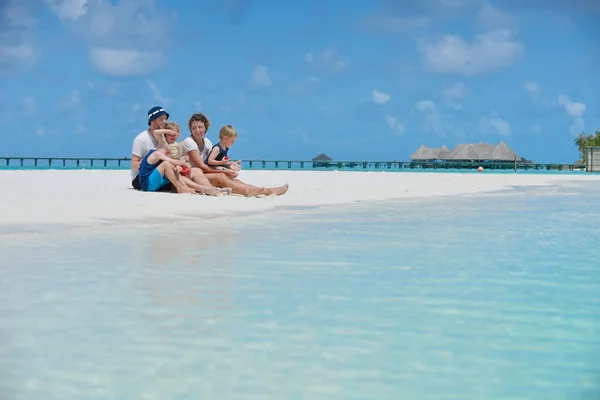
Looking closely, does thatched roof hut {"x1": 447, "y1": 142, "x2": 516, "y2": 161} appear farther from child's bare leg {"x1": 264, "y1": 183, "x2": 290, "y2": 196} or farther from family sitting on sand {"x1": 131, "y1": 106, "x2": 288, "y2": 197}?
family sitting on sand {"x1": 131, "y1": 106, "x2": 288, "y2": 197}

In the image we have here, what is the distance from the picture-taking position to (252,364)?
8.07 feet

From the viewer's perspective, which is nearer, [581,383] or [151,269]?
[581,383]

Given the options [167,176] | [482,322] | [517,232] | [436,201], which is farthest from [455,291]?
[436,201]

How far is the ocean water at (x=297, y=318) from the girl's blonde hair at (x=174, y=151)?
404 cm

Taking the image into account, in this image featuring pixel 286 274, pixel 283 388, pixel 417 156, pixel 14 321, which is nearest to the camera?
pixel 283 388

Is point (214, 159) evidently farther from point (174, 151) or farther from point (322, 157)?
point (322, 157)

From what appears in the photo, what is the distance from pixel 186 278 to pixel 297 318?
1147mm

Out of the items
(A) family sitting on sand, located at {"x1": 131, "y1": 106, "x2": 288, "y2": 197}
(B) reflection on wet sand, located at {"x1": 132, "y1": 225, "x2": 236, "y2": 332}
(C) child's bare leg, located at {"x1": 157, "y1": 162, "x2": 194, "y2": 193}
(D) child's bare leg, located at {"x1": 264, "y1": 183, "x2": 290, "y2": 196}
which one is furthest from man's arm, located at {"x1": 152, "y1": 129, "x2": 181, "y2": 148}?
Answer: (B) reflection on wet sand, located at {"x1": 132, "y1": 225, "x2": 236, "y2": 332}

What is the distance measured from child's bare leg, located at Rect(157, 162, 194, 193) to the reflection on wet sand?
402 centimetres

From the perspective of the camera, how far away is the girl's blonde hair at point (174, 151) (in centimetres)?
1009

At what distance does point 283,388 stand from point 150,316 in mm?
1076

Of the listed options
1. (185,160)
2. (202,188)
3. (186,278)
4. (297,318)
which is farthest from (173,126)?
(297,318)

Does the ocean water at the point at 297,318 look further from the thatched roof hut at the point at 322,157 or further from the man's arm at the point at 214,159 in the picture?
the thatched roof hut at the point at 322,157

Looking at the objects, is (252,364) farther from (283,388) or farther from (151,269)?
(151,269)
